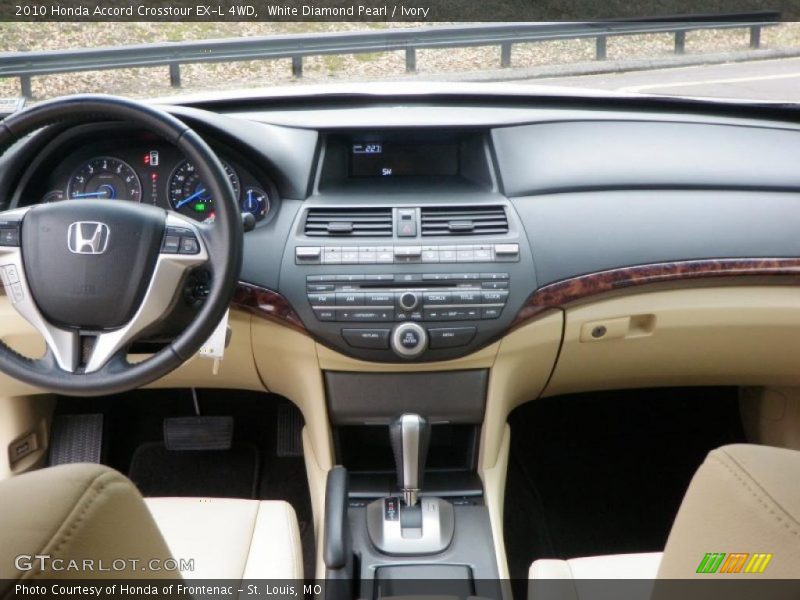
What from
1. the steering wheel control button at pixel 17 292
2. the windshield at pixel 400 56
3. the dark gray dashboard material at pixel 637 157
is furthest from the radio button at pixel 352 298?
the steering wheel control button at pixel 17 292

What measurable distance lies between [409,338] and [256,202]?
20.5 inches

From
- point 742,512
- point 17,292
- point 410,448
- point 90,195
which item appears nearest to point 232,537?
point 410,448

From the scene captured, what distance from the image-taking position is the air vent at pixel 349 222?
2.12 metres

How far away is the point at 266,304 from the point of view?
2.13 metres

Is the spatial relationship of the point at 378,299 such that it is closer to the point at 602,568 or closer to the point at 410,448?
the point at 410,448

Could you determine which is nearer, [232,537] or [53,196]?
[232,537]

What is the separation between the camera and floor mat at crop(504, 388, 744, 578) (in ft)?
9.29

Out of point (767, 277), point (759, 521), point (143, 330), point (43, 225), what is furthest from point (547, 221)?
point (759, 521)

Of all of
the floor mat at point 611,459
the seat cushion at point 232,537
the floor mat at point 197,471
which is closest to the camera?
the seat cushion at point 232,537

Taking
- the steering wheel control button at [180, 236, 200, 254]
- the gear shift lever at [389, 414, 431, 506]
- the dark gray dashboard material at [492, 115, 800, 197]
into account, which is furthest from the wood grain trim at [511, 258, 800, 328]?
the steering wheel control button at [180, 236, 200, 254]

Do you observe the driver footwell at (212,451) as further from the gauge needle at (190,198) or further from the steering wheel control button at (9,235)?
the steering wheel control button at (9,235)

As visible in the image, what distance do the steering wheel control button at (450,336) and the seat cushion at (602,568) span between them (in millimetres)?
566

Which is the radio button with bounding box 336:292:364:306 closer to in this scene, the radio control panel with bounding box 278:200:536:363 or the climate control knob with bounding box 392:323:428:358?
the radio control panel with bounding box 278:200:536:363

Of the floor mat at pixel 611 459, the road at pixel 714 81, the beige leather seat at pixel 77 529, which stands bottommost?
the floor mat at pixel 611 459
